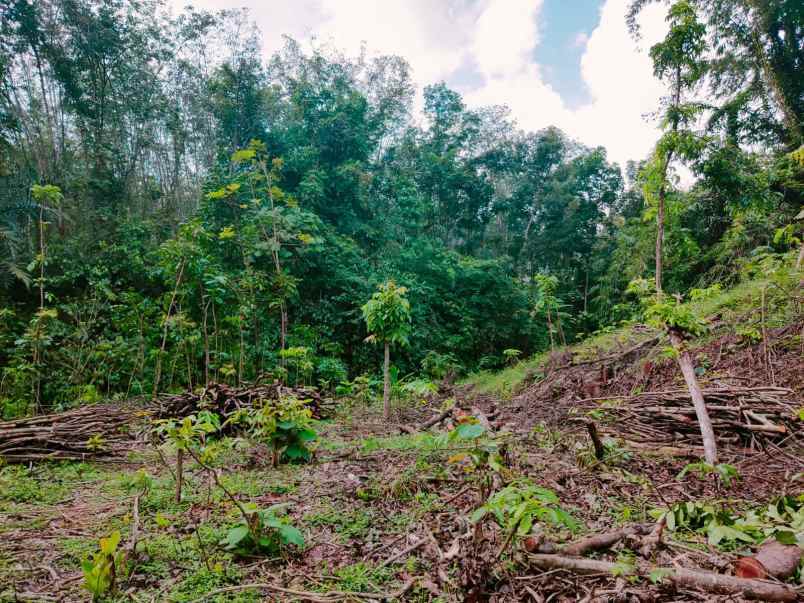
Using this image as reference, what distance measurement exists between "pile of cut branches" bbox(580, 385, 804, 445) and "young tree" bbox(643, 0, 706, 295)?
164 inches

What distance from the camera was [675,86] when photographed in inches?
332

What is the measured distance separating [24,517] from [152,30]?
63.8ft

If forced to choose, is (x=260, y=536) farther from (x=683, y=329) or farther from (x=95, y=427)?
(x=95, y=427)

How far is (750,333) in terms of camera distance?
214 inches

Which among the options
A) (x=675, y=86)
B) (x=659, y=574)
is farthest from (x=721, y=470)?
(x=675, y=86)

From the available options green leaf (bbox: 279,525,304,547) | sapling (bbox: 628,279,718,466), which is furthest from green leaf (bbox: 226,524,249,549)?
sapling (bbox: 628,279,718,466)

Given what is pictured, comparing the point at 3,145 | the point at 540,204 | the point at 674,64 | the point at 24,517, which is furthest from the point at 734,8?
the point at 3,145

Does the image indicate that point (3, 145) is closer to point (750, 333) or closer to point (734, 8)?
point (750, 333)

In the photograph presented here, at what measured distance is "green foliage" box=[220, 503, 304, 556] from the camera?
2273mm

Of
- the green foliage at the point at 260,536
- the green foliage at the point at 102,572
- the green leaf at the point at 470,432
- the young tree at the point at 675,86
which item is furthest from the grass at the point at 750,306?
the green foliage at the point at 102,572

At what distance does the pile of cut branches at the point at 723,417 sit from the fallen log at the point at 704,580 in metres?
2.84

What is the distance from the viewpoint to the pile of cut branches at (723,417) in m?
3.72

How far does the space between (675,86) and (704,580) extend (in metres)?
10.1

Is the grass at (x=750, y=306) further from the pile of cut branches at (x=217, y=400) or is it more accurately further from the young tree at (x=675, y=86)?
the pile of cut branches at (x=217, y=400)
